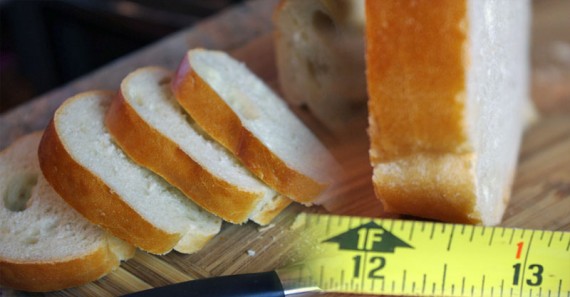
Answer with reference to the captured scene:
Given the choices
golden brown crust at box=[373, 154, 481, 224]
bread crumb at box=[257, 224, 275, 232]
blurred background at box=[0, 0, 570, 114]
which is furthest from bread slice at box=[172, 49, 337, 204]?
blurred background at box=[0, 0, 570, 114]

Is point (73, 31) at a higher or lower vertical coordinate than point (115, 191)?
lower

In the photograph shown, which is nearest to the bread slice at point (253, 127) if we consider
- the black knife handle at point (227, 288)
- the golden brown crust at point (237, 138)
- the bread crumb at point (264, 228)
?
the golden brown crust at point (237, 138)

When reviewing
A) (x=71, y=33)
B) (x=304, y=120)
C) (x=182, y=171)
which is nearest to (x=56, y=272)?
(x=182, y=171)

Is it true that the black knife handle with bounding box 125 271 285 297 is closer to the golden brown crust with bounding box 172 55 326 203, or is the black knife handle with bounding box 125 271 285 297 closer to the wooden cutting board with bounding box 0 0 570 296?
the wooden cutting board with bounding box 0 0 570 296

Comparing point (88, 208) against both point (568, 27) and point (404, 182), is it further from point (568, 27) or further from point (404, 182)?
point (568, 27)

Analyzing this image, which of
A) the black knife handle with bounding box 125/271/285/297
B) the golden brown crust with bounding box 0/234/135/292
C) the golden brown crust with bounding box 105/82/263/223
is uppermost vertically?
the golden brown crust with bounding box 105/82/263/223

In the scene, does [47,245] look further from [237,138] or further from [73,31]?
[73,31]
